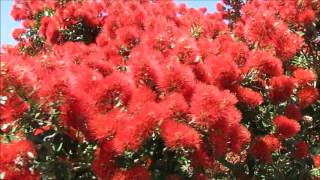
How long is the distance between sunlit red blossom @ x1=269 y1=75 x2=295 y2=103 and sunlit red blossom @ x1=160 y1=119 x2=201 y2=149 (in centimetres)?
132

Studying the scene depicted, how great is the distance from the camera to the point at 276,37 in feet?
13.7

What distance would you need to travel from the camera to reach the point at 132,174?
113 inches

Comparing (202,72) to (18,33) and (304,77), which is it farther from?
(18,33)

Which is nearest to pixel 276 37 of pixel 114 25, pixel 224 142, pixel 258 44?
pixel 258 44

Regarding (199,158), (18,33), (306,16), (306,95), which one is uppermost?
(18,33)

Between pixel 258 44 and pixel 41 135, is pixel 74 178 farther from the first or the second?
pixel 258 44

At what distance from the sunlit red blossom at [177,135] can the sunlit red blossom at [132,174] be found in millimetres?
225

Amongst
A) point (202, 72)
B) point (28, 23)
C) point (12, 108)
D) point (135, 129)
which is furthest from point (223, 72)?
point (28, 23)

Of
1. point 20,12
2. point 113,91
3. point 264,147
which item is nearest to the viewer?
point 113,91

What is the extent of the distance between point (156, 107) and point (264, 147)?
1.37 meters

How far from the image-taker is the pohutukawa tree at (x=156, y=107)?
9.02 ft

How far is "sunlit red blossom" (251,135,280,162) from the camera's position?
3854 millimetres

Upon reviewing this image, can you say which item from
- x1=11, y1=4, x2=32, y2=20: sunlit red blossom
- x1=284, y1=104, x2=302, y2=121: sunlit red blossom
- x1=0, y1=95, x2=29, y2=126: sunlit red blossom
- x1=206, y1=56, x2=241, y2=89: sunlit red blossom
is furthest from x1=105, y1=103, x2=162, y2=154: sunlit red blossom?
x1=11, y1=4, x2=32, y2=20: sunlit red blossom

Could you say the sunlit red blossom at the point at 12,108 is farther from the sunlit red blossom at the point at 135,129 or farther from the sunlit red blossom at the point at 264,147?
the sunlit red blossom at the point at 264,147
